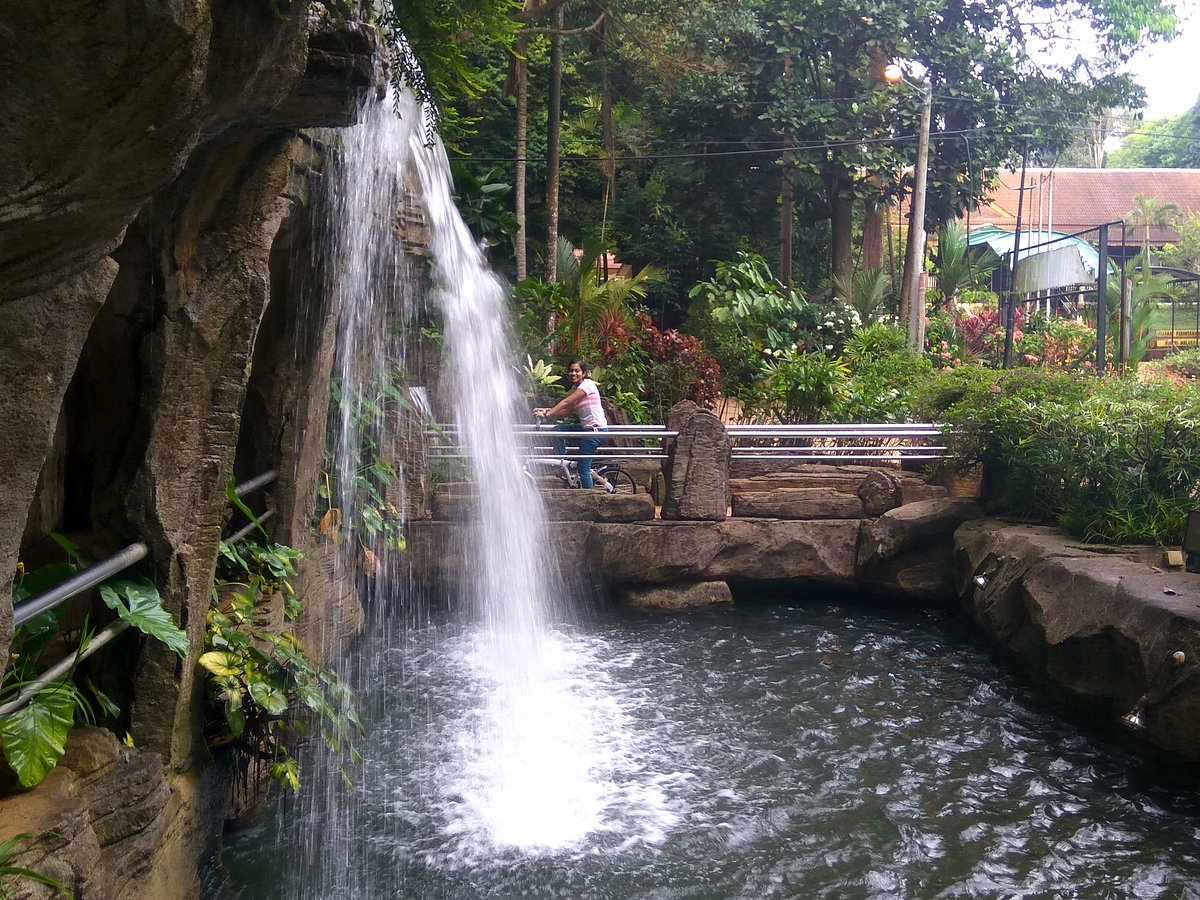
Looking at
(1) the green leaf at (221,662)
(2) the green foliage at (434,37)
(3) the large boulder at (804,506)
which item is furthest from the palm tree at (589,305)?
(1) the green leaf at (221,662)

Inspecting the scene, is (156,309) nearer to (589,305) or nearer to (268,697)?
(268,697)

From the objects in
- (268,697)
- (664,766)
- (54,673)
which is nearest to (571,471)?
(664,766)

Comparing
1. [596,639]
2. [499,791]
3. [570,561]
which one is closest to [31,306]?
[499,791]

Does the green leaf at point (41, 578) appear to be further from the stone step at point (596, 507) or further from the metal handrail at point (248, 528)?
the stone step at point (596, 507)

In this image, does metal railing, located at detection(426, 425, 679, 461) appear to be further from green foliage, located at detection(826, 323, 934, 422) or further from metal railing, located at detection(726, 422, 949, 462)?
green foliage, located at detection(826, 323, 934, 422)


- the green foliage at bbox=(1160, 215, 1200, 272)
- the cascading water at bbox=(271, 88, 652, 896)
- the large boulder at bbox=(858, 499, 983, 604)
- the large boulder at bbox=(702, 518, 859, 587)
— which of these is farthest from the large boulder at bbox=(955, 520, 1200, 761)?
the green foliage at bbox=(1160, 215, 1200, 272)

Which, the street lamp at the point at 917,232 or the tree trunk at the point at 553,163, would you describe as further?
→ the street lamp at the point at 917,232

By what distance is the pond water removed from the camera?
4676 millimetres

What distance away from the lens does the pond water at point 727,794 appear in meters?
4.68

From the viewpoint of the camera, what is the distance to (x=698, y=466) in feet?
31.6

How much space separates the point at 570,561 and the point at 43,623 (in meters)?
6.49

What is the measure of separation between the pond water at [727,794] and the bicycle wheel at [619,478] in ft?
10.4

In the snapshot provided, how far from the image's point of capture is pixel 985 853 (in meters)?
5.00

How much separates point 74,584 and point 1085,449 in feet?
24.4
